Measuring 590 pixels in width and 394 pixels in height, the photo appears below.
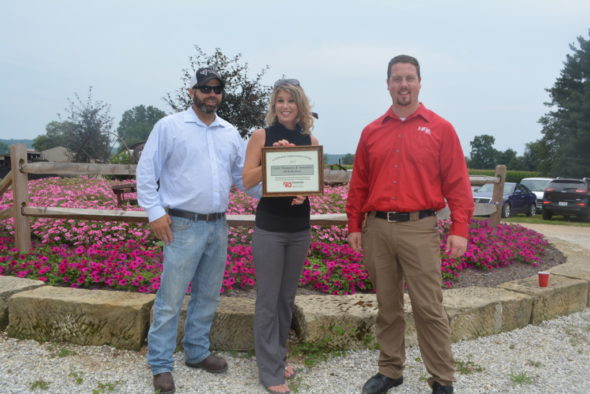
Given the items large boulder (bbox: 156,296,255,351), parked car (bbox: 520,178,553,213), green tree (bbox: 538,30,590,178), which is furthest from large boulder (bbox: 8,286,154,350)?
green tree (bbox: 538,30,590,178)

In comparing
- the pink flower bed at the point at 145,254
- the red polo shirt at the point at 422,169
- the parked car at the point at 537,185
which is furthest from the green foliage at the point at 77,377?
the parked car at the point at 537,185

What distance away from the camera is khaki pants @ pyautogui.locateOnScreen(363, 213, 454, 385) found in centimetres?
290

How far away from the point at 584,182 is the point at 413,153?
1784 centimetres

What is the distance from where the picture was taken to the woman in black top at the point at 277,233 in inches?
116

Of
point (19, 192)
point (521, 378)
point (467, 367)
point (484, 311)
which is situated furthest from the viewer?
point (19, 192)

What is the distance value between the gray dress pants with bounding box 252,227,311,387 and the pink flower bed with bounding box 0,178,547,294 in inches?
48.0

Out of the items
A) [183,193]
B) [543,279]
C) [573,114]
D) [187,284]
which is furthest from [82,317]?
[573,114]

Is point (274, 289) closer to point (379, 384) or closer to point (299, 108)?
point (379, 384)

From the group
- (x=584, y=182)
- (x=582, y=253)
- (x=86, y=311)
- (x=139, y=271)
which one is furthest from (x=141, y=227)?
(x=584, y=182)

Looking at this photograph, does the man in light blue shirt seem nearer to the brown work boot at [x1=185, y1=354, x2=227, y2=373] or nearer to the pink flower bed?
the brown work boot at [x1=185, y1=354, x2=227, y2=373]

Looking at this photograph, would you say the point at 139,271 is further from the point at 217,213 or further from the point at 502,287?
the point at 502,287

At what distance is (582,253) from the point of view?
23.1ft

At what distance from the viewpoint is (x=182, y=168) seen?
9.97ft

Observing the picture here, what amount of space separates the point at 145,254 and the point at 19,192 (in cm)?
168
